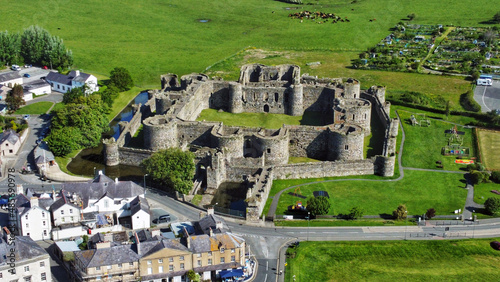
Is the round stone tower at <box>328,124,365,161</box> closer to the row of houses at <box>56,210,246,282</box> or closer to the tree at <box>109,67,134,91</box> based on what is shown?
the row of houses at <box>56,210,246,282</box>

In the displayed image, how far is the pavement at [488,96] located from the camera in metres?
168

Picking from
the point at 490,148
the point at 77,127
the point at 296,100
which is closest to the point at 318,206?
the point at 296,100

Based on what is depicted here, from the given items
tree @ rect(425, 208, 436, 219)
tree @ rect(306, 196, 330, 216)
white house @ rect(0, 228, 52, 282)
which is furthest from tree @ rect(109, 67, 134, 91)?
tree @ rect(425, 208, 436, 219)

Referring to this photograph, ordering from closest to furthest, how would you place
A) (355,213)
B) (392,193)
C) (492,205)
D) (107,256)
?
(107,256) < (355,213) < (492,205) < (392,193)

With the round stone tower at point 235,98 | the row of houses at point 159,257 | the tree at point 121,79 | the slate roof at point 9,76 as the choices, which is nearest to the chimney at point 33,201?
the row of houses at point 159,257

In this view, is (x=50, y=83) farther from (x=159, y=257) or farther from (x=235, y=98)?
(x=159, y=257)

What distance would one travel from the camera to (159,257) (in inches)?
3610

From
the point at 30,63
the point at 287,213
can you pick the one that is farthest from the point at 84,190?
the point at 30,63

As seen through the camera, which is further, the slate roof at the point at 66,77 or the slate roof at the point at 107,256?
the slate roof at the point at 66,77

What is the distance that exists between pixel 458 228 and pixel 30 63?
472ft

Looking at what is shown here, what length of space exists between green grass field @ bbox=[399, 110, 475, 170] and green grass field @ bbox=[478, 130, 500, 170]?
7.97ft

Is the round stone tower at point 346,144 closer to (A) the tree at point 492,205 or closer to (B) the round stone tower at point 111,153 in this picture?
(A) the tree at point 492,205

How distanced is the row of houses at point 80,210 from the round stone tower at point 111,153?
18.7 m

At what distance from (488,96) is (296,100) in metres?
58.9
